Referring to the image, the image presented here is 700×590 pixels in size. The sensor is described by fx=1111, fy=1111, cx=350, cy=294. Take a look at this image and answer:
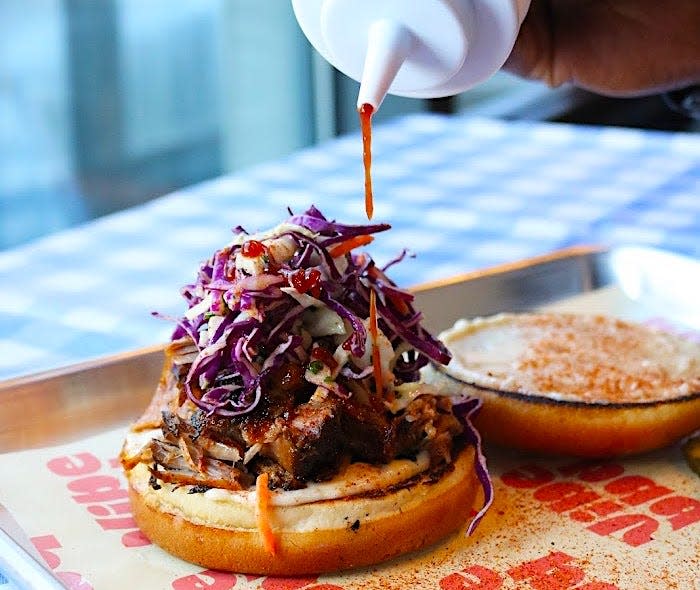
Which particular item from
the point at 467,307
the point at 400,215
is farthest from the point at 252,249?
the point at 400,215

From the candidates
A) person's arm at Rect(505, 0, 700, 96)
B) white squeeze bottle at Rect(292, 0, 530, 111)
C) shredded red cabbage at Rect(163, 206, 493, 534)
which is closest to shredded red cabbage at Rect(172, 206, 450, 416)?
shredded red cabbage at Rect(163, 206, 493, 534)

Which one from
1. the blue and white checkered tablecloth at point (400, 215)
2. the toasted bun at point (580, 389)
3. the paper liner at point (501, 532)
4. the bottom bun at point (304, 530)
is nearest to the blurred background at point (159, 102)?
the blue and white checkered tablecloth at point (400, 215)

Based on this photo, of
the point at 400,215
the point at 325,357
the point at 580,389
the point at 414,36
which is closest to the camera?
the point at 414,36

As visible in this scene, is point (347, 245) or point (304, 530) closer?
point (304, 530)

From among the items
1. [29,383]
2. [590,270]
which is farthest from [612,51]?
[29,383]

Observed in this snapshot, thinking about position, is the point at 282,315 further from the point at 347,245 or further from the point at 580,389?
the point at 580,389

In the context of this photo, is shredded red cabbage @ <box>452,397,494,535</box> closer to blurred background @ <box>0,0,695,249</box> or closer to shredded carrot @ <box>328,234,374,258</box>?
shredded carrot @ <box>328,234,374,258</box>

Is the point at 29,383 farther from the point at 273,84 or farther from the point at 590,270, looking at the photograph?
the point at 273,84

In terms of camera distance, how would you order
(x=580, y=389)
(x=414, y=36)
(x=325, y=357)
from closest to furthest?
1. (x=414, y=36)
2. (x=325, y=357)
3. (x=580, y=389)
